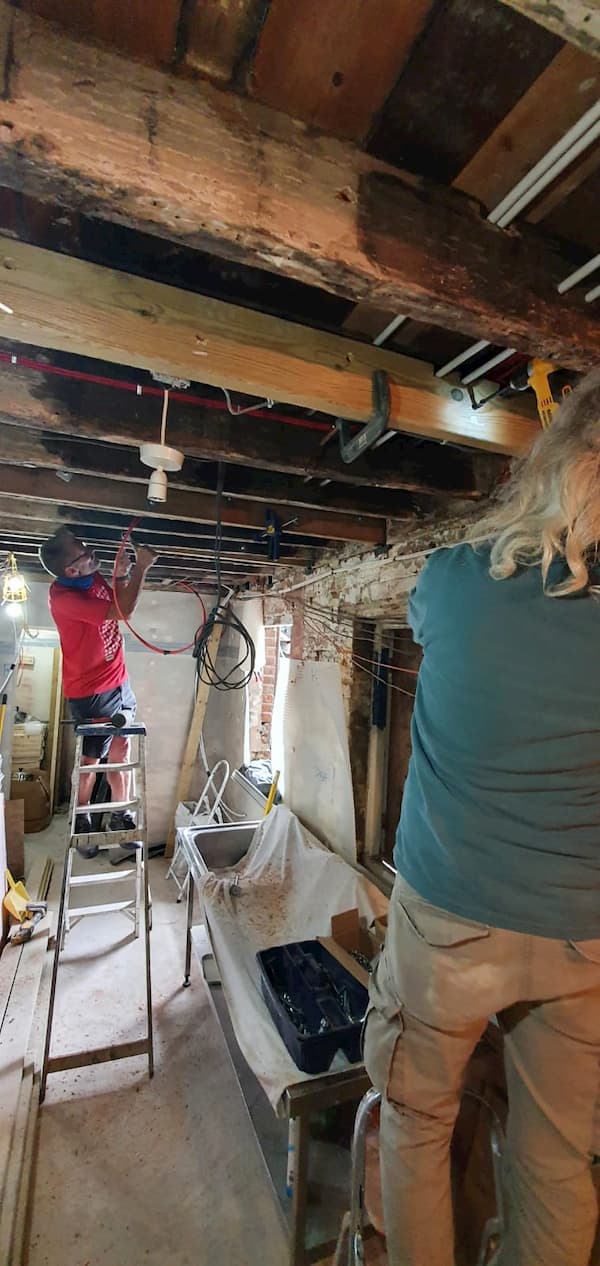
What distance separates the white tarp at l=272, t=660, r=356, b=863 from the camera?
2.72m

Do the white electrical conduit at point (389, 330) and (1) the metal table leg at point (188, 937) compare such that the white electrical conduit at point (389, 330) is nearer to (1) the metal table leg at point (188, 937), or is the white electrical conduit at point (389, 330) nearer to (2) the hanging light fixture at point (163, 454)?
(2) the hanging light fixture at point (163, 454)

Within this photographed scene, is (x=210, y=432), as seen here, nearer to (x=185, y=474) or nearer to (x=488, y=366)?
(x=185, y=474)

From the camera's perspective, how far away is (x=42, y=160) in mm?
619

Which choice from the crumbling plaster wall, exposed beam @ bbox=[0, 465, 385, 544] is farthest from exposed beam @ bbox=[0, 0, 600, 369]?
exposed beam @ bbox=[0, 465, 385, 544]

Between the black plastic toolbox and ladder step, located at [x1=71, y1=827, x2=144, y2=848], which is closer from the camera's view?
the black plastic toolbox

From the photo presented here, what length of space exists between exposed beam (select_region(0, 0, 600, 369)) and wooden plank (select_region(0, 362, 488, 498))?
1.36 ft

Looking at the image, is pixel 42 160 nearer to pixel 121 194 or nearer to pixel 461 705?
pixel 121 194

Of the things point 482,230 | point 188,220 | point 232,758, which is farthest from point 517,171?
point 232,758

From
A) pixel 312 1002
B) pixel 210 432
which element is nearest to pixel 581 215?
pixel 210 432

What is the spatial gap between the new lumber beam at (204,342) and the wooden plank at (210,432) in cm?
10

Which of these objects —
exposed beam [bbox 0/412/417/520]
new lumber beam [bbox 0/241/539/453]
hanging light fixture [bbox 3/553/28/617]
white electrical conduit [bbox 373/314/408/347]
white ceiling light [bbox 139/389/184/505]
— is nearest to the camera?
new lumber beam [bbox 0/241/539/453]

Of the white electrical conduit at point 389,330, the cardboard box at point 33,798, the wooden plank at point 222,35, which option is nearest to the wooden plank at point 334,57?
the wooden plank at point 222,35

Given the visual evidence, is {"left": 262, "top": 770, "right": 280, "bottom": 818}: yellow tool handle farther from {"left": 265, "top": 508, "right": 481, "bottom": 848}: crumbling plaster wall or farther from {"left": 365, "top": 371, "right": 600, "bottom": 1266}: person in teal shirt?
{"left": 365, "top": 371, "right": 600, "bottom": 1266}: person in teal shirt

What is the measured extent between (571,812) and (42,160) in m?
1.15
